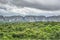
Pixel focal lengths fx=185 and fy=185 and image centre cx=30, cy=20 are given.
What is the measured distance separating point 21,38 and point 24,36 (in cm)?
137

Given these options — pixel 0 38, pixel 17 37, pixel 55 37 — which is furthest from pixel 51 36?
pixel 0 38

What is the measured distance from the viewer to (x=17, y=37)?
30.2 m

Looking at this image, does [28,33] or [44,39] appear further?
[28,33]

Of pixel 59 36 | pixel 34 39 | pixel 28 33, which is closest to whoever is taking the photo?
pixel 34 39

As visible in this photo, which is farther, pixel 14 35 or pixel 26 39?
pixel 14 35

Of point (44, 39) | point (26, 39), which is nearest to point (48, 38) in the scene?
point (44, 39)

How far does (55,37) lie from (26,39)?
4.82m

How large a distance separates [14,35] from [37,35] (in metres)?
3.96

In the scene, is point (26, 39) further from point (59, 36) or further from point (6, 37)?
point (59, 36)

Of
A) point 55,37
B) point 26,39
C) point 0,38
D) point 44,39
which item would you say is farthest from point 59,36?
point 0,38

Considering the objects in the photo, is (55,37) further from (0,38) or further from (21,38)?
(0,38)

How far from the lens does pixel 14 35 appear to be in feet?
104

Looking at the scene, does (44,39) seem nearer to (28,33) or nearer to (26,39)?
(26,39)

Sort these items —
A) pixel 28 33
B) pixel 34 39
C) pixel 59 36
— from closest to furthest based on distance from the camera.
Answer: pixel 34 39 → pixel 59 36 → pixel 28 33
